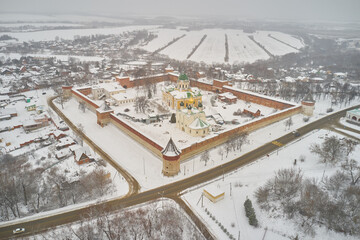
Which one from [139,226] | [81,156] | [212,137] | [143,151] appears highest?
[212,137]

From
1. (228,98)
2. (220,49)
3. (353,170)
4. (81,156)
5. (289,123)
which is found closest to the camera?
(353,170)

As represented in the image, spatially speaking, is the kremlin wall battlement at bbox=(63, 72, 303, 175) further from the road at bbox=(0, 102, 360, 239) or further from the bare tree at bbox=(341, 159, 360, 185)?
the bare tree at bbox=(341, 159, 360, 185)

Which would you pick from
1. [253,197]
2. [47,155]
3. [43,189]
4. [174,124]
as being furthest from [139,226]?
[174,124]

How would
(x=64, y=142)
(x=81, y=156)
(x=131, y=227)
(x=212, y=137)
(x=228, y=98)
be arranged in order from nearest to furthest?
(x=131, y=227) → (x=81, y=156) → (x=212, y=137) → (x=64, y=142) → (x=228, y=98)

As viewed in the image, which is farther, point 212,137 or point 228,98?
point 228,98

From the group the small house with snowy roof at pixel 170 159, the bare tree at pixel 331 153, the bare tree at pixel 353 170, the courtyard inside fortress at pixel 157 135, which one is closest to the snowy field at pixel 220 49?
the courtyard inside fortress at pixel 157 135

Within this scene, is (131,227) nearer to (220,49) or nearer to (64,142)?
→ (64,142)
